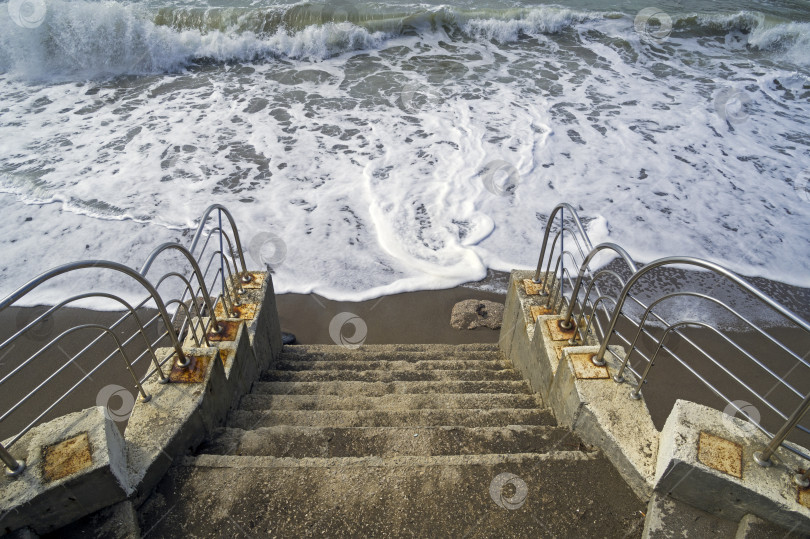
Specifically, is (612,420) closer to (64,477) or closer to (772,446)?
(772,446)

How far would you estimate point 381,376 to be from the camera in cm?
506

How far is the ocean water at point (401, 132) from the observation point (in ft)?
26.9

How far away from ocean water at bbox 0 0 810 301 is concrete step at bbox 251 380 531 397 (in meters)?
2.58

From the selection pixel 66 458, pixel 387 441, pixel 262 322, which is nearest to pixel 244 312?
pixel 262 322

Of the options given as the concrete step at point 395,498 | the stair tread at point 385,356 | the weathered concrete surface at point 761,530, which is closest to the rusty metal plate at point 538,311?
the stair tread at point 385,356

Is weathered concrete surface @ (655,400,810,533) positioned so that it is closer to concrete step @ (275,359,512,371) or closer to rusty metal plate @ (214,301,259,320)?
concrete step @ (275,359,512,371)

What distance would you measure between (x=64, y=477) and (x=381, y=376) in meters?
3.01

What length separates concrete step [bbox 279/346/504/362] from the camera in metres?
5.66

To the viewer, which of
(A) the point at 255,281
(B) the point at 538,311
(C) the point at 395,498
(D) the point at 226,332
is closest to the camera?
(C) the point at 395,498

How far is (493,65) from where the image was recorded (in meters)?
15.1

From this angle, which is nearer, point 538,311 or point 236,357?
point 236,357

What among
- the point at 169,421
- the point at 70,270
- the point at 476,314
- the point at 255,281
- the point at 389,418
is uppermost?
the point at 70,270

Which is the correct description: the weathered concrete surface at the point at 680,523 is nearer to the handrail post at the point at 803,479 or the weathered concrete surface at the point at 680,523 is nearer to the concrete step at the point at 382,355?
the handrail post at the point at 803,479

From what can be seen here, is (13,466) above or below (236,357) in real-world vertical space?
above
